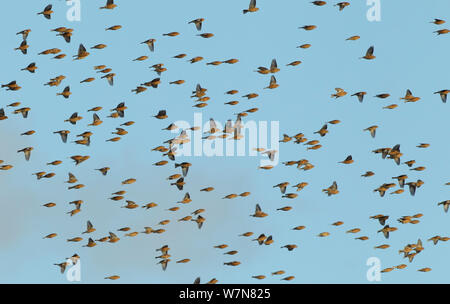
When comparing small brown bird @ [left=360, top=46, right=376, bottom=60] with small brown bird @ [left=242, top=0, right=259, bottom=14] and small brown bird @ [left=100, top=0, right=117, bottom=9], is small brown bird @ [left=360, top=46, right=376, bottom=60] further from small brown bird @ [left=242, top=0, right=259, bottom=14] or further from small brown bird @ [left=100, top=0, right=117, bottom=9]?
small brown bird @ [left=100, top=0, right=117, bottom=9]

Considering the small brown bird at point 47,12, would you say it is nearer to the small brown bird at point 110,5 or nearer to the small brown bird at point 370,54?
the small brown bird at point 110,5

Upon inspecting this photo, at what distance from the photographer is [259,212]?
350 ft

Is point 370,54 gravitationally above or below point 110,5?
below

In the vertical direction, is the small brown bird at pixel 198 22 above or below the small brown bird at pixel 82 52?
above

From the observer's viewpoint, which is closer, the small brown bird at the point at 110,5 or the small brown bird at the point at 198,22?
the small brown bird at the point at 110,5

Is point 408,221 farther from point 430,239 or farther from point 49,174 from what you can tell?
point 49,174

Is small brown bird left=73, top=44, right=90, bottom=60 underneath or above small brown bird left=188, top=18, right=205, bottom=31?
underneath

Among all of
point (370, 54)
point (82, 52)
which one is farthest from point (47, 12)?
point (370, 54)

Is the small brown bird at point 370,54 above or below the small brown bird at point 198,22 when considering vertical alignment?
below

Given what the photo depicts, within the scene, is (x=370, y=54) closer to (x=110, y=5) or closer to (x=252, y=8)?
(x=252, y=8)

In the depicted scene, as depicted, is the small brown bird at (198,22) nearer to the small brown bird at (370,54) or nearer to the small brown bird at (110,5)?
the small brown bird at (110,5)

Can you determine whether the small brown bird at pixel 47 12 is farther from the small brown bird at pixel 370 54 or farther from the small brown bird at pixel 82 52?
the small brown bird at pixel 370 54

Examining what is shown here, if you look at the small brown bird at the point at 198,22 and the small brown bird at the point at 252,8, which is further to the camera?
the small brown bird at the point at 198,22
